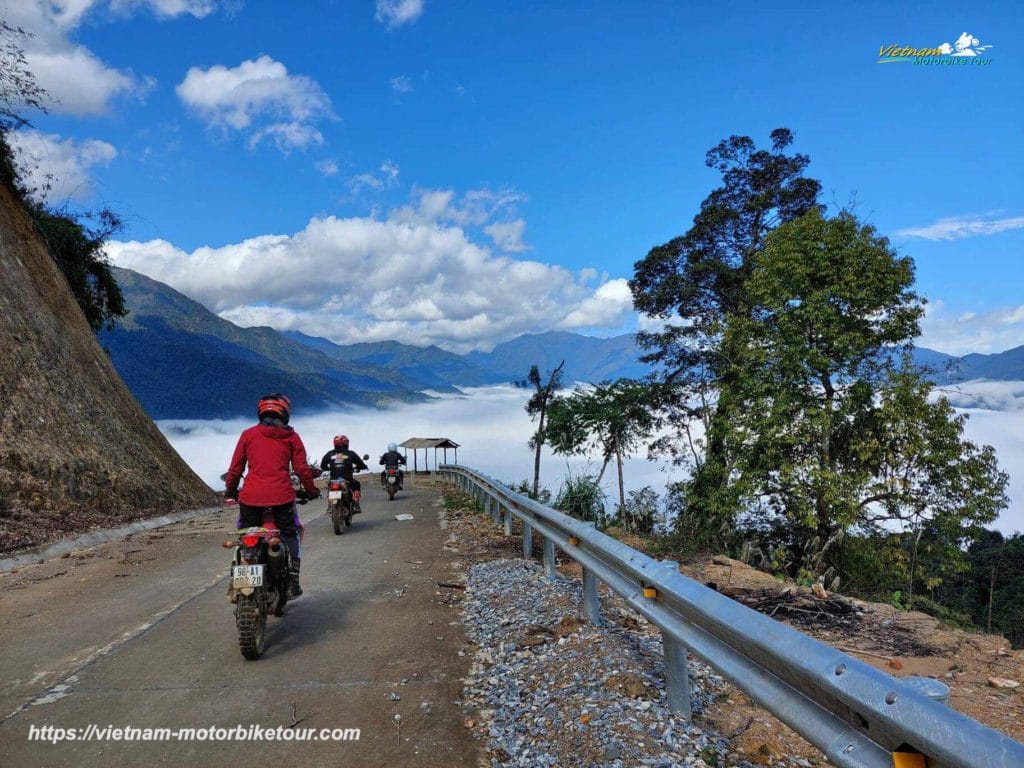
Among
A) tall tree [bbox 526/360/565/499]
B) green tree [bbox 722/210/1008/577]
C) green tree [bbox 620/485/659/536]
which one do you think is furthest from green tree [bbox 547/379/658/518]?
green tree [bbox 722/210/1008/577]

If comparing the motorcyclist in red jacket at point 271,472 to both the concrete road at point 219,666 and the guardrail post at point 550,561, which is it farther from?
the guardrail post at point 550,561

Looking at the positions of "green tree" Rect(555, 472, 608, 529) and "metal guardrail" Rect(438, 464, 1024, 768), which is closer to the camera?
"metal guardrail" Rect(438, 464, 1024, 768)

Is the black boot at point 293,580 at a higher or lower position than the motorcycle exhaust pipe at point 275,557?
lower

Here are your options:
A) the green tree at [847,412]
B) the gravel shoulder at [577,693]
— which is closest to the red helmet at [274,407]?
the gravel shoulder at [577,693]

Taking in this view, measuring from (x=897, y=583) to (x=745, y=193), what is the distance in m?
14.4

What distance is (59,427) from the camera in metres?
14.5

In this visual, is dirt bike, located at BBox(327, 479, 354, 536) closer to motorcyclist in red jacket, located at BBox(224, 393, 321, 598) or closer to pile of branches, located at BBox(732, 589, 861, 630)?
motorcyclist in red jacket, located at BBox(224, 393, 321, 598)

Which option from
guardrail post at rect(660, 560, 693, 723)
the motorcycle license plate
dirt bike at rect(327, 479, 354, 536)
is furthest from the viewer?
dirt bike at rect(327, 479, 354, 536)

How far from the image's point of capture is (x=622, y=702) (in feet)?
12.4

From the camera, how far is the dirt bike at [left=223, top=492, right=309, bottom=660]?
512 centimetres

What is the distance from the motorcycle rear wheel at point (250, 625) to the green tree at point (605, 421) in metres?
22.5

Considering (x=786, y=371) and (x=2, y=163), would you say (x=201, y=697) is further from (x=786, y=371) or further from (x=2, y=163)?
(x=2, y=163)

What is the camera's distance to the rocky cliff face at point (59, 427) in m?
12.3

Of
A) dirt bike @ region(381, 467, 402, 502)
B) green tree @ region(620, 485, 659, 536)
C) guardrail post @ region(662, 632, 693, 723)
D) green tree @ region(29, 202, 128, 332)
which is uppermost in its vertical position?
green tree @ region(29, 202, 128, 332)
